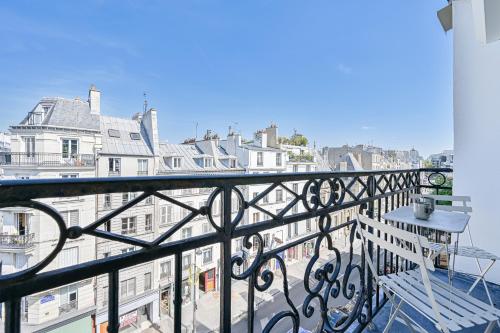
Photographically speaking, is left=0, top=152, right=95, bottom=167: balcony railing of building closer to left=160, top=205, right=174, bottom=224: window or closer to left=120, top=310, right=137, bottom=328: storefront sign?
left=160, top=205, right=174, bottom=224: window

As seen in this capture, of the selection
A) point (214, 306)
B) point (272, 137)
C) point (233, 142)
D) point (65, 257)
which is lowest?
point (214, 306)

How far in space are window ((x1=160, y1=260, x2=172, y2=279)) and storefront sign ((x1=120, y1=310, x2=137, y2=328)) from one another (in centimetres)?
133

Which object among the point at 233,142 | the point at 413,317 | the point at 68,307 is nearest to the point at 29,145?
the point at 68,307

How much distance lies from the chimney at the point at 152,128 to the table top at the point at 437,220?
30.6 feet

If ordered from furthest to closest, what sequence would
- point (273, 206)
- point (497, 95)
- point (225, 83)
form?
point (225, 83), point (273, 206), point (497, 95)

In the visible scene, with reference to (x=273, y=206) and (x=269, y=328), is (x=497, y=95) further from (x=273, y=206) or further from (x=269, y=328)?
(x=273, y=206)

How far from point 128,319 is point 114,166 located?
198 inches

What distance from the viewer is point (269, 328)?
37.6 inches

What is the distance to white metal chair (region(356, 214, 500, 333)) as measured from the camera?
2.99 feet

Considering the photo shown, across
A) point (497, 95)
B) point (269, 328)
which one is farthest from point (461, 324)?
point (497, 95)

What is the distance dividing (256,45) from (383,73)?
8.55 m

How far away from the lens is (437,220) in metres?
1.72

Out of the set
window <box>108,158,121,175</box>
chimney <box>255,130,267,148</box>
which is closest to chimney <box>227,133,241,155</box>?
chimney <box>255,130,267,148</box>

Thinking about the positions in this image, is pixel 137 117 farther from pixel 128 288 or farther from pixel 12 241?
pixel 12 241
